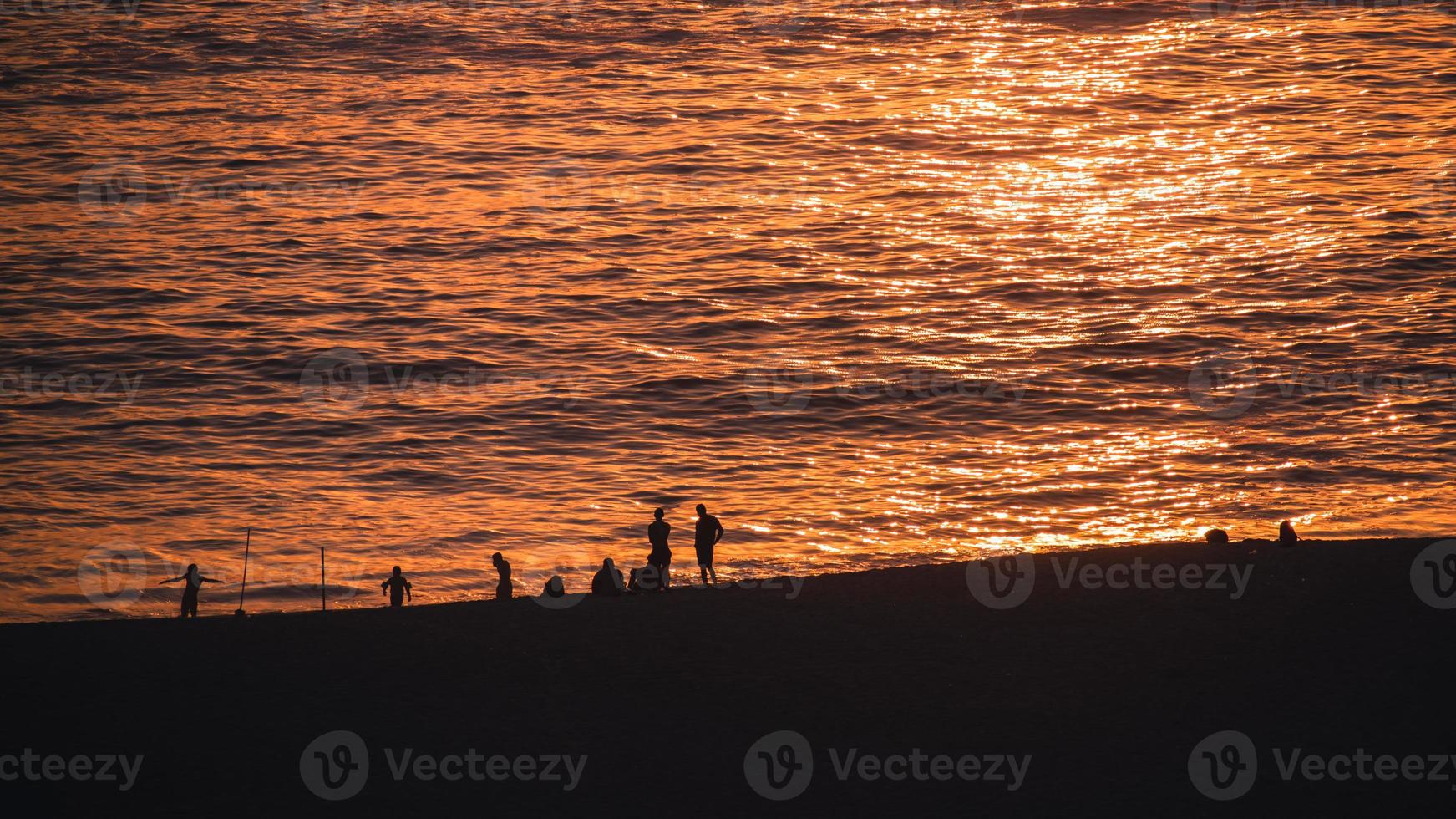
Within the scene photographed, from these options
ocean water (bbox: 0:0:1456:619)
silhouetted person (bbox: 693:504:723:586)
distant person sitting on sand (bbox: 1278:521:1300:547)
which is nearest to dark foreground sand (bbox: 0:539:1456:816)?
distant person sitting on sand (bbox: 1278:521:1300:547)

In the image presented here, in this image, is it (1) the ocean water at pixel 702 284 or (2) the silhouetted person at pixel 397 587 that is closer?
(2) the silhouetted person at pixel 397 587

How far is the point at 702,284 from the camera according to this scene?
42188mm

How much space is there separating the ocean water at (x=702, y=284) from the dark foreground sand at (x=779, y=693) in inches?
244

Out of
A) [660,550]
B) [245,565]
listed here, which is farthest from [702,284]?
[660,550]

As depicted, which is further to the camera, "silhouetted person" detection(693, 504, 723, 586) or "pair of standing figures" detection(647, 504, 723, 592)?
"silhouetted person" detection(693, 504, 723, 586)

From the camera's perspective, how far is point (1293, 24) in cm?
6241

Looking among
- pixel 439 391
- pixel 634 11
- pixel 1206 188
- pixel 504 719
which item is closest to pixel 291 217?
pixel 439 391

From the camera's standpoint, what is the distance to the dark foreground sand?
1576 cm

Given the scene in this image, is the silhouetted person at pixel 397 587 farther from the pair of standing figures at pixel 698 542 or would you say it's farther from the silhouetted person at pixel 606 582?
the pair of standing figures at pixel 698 542

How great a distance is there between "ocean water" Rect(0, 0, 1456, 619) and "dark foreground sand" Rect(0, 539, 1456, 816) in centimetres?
619

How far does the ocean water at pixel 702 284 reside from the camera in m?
29.0

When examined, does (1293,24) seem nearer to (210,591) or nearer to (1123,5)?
(1123,5)

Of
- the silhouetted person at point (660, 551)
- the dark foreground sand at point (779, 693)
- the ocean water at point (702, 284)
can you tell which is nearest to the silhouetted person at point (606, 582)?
the silhouetted person at point (660, 551)

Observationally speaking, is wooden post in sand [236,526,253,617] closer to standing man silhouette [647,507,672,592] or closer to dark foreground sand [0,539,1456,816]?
dark foreground sand [0,539,1456,816]
